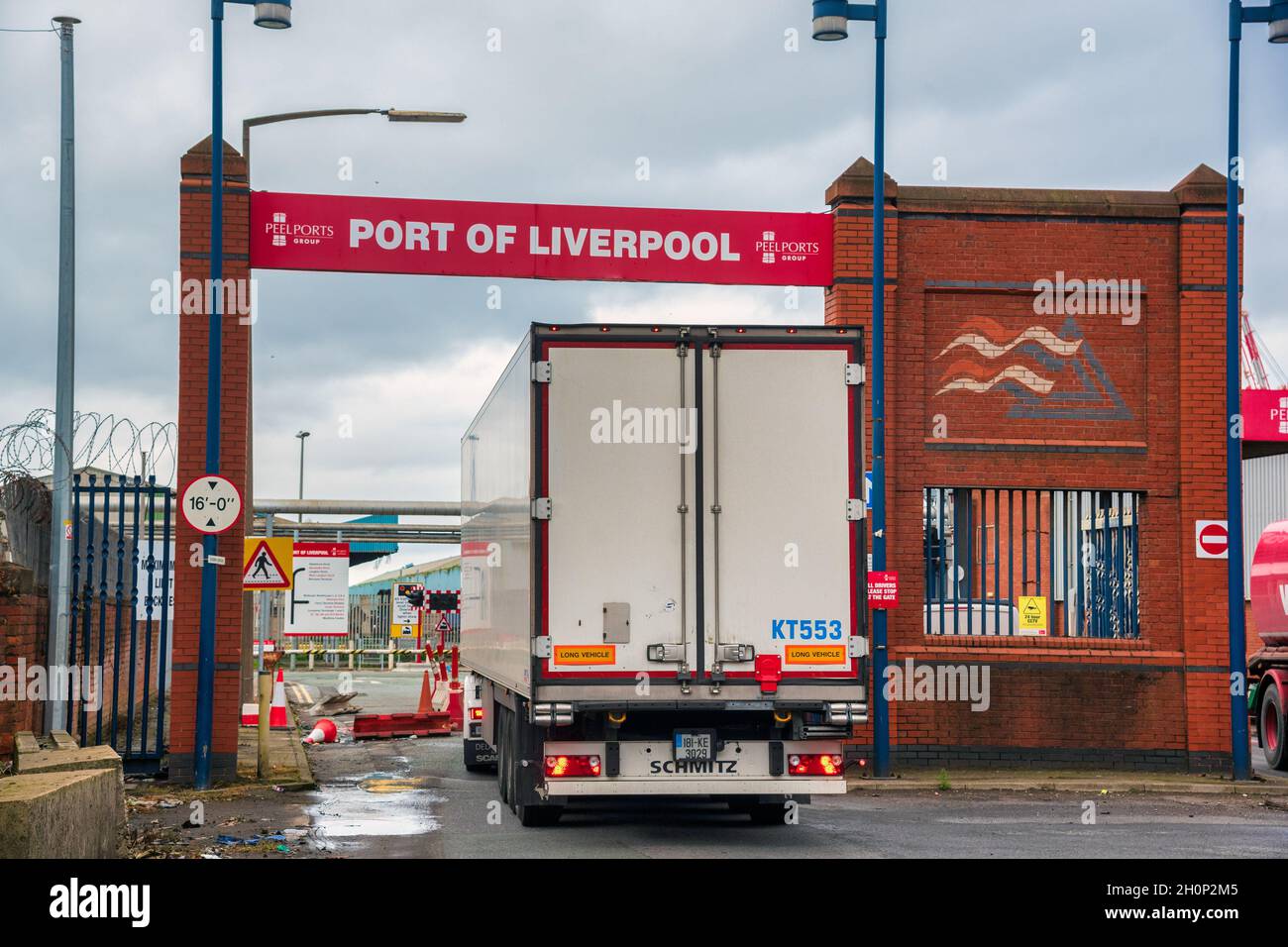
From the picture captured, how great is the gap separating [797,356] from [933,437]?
23.8 feet

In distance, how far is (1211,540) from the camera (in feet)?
63.1

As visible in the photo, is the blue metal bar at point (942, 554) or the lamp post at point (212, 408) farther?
the blue metal bar at point (942, 554)

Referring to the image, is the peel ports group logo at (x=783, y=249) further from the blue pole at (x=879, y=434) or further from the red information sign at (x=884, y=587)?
the red information sign at (x=884, y=587)

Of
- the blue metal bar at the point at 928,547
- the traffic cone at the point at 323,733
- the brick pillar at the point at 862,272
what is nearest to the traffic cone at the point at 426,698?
the traffic cone at the point at 323,733

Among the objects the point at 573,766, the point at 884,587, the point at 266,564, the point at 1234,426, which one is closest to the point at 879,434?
the point at 884,587

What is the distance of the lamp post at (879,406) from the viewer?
1800cm

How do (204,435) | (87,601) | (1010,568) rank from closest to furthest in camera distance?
(87,601) → (204,435) → (1010,568)

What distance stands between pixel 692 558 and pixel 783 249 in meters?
7.92

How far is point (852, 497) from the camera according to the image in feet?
40.6

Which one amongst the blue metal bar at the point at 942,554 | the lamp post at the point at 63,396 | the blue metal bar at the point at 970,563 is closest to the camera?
the lamp post at the point at 63,396

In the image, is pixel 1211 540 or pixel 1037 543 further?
pixel 1037 543

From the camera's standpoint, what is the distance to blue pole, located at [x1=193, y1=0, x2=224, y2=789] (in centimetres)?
1675

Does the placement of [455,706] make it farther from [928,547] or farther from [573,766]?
[573,766]

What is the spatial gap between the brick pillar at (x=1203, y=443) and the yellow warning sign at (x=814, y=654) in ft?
27.9
